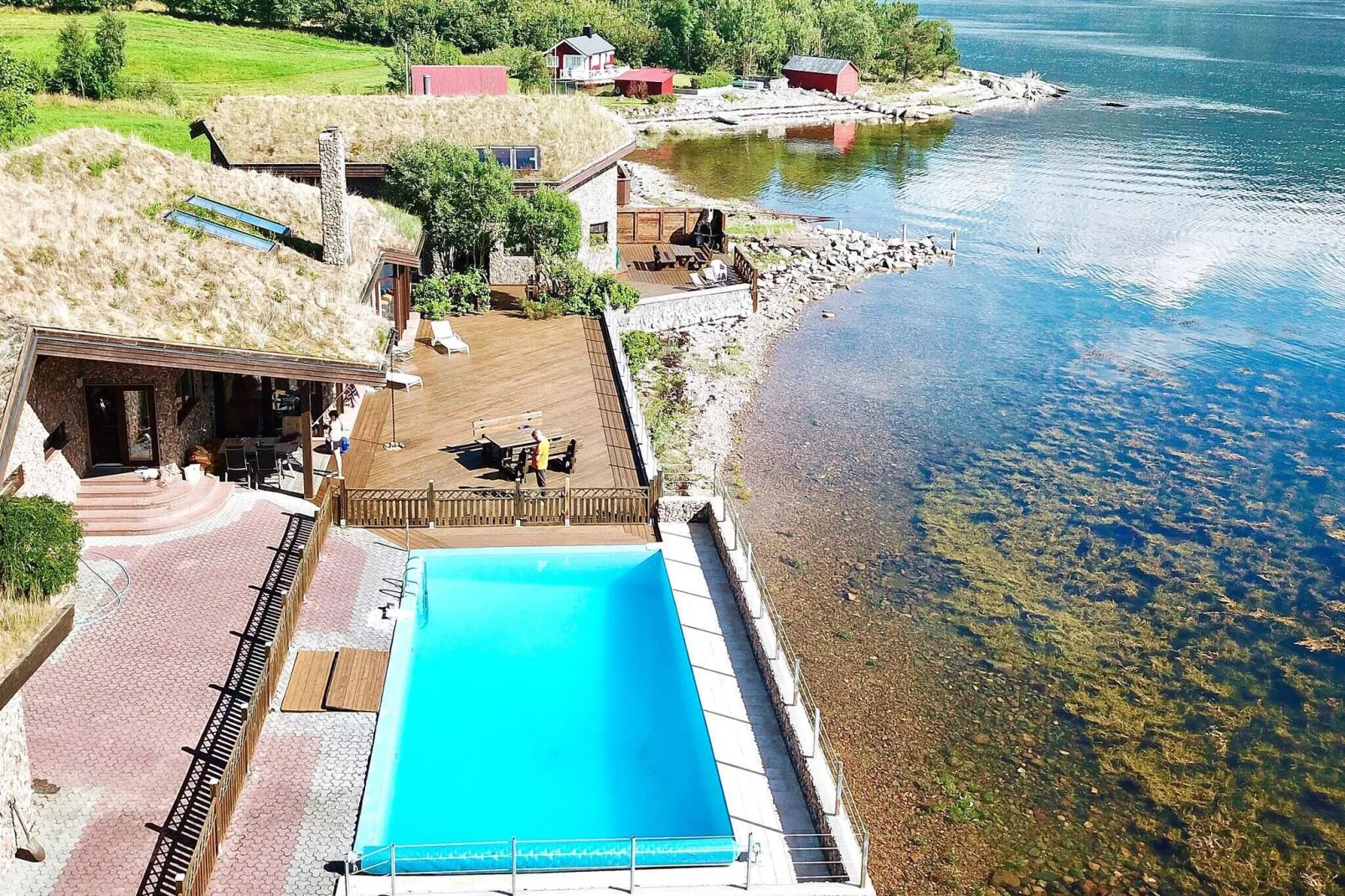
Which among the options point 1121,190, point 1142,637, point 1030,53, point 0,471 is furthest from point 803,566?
point 1030,53

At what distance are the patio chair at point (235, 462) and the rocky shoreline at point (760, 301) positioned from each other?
11.0 m

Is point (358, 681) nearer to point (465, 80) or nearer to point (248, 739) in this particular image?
point (248, 739)

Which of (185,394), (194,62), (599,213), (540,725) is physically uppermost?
(194,62)

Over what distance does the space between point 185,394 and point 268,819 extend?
11131mm

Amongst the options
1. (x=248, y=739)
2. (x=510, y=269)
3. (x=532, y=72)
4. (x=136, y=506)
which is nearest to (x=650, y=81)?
(x=532, y=72)

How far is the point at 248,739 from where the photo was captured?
53.9 feet

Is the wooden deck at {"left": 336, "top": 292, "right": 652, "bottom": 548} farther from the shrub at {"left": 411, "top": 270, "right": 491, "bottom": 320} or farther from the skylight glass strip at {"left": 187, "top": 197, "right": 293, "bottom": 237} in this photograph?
the skylight glass strip at {"left": 187, "top": 197, "right": 293, "bottom": 237}

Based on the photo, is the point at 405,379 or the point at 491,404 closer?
the point at 405,379

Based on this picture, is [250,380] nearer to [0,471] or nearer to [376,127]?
[0,471]

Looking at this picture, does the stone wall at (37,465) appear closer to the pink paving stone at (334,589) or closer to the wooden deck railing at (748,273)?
the pink paving stone at (334,589)

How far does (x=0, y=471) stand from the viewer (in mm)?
17750

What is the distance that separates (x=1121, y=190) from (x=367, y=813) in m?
67.8

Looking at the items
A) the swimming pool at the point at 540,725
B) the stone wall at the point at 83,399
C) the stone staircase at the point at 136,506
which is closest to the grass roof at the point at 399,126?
the stone wall at the point at 83,399

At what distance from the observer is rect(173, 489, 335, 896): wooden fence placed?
45.4 feet
